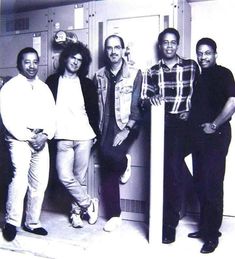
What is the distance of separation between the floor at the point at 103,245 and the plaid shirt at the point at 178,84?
111 cm

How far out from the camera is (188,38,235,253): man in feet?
8.43

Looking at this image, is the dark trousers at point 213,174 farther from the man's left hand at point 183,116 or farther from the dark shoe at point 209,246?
the man's left hand at point 183,116

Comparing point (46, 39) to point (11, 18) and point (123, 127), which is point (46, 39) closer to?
point (11, 18)

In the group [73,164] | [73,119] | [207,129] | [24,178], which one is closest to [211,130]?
[207,129]

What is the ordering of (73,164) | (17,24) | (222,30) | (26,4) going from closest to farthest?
1. (73,164)
2. (222,30)
3. (26,4)
4. (17,24)

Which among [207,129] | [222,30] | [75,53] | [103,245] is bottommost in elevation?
[103,245]

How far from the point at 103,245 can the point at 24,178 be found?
850mm

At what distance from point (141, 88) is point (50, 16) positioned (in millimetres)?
1393

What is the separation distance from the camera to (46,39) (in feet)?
12.0

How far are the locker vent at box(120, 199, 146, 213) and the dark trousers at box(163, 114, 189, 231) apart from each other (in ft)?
1.74

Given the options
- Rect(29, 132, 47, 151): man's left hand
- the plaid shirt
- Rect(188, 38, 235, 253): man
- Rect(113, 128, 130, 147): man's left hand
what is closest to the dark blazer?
Rect(113, 128, 130, 147): man's left hand

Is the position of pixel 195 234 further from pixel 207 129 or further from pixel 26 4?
pixel 26 4

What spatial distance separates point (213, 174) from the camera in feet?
8.44

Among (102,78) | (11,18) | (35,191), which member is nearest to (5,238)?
(35,191)
